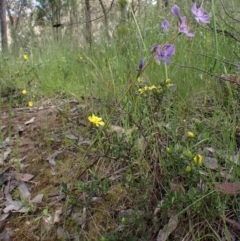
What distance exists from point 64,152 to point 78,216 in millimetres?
404

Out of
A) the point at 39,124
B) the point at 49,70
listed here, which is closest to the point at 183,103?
the point at 39,124

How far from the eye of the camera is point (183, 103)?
149 centimetres

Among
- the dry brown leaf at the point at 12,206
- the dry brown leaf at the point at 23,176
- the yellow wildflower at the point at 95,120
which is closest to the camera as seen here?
the yellow wildflower at the point at 95,120

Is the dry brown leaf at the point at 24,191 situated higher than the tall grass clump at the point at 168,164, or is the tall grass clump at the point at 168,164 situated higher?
the tall grass clump at the point at 168,164

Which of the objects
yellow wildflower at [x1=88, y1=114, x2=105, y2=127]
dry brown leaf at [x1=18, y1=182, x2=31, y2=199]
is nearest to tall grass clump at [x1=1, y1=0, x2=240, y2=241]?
yellow wildflower at [x1=88, y1=114, x2=105, y2=127]

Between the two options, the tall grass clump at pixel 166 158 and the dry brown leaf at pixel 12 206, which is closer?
the tall grass clump at pixel 166 158

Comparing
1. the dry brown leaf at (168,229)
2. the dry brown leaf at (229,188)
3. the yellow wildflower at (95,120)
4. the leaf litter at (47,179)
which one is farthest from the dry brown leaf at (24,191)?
the dry brown leaf at (229,188)

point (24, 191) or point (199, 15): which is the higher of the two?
point (199, 15)

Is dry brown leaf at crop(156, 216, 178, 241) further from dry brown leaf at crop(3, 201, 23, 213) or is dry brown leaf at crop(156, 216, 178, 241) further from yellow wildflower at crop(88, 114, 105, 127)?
dry brown leaf at crop(3, 201, 23, 213)

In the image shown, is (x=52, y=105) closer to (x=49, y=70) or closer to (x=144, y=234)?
(x=49, y=70)

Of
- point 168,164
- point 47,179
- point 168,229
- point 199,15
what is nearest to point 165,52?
point 199,15

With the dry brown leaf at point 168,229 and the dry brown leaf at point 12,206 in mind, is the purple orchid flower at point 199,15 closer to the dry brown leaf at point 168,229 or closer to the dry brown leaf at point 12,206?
the dry brown leaf at point 168,229

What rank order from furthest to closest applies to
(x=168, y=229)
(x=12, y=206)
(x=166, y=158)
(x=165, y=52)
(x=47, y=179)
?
(x=47, y=179) → (x=12, y=206) → (x=166, y=158) → (x=168, y=229) → (x=165, y=52)

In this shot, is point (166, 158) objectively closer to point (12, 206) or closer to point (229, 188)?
point (229, 188)
